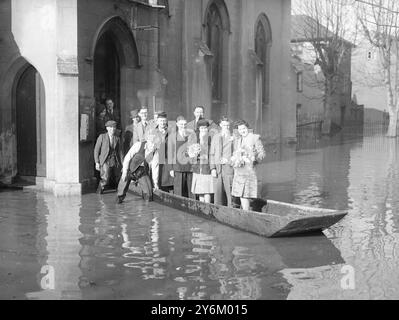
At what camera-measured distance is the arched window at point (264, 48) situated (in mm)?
29172

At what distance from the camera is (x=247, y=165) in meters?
10.5

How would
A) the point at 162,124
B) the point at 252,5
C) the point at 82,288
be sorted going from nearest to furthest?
the point at 82,288 < the point at 162,124 < the point at 252,5

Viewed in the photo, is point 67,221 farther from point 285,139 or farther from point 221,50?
point 285,139

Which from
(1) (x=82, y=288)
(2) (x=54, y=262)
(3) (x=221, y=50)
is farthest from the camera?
(3) (x=221, y=50)

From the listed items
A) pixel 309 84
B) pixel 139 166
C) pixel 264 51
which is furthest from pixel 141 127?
pixel 309 84

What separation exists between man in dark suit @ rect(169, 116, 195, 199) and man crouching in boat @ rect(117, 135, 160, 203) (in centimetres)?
73

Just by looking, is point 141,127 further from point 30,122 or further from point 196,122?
point 30,122

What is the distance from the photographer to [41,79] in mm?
15156

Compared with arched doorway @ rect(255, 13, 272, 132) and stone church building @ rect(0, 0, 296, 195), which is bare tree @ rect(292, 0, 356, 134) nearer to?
arched doorway @ rect(255, 13, 272, 132)

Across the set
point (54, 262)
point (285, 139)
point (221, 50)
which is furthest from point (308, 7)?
point (54, 262)

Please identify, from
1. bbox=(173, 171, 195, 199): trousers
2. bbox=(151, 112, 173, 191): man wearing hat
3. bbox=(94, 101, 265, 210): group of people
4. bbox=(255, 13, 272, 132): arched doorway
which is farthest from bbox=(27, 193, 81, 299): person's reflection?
bbox=(255, 13, 272, 132): arched doorway

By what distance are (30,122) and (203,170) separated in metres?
6.30

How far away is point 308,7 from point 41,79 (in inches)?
1204

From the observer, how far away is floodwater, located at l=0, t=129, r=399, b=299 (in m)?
6.84
